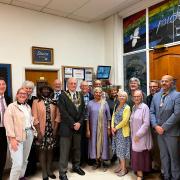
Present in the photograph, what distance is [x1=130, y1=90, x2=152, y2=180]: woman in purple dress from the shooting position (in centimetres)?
287

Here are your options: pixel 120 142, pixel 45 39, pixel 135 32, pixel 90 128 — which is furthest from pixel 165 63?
pixel 45 39

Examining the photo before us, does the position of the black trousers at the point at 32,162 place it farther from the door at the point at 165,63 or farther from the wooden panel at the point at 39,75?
the door at the point at 165,63

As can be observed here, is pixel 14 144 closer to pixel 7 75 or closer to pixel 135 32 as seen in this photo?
pixel 7 75

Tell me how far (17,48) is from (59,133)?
1824 mm

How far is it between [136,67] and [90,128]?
1795mm

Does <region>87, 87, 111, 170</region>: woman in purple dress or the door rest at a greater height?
the door

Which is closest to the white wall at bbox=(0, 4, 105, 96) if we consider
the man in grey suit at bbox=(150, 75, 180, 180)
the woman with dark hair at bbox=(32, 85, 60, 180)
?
the woman with dark hair at bbox=(32, 85, 60, 180)

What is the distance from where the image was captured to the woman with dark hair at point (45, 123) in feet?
9.68

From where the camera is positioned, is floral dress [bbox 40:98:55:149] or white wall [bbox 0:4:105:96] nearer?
floral dress [bbox 40:98:55:149]

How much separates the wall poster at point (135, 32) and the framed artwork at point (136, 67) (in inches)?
6.4

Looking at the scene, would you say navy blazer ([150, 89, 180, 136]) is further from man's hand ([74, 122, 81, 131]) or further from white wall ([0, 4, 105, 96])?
white wall ([0, 4, 105, 96])

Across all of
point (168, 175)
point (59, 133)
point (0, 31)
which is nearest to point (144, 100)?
point (168, 175)

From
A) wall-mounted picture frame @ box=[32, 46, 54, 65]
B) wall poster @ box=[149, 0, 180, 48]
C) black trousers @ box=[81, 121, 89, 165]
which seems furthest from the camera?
wall-mounted picture frame @ box=[32, 46, 54, 65]

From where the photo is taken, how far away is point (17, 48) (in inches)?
152
